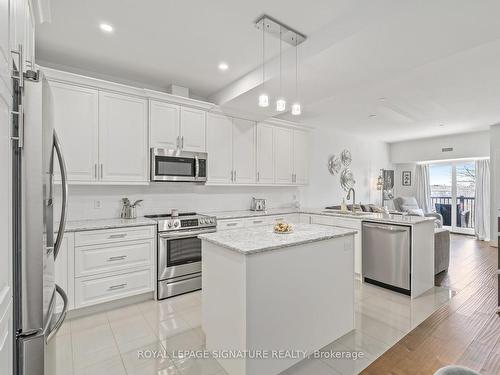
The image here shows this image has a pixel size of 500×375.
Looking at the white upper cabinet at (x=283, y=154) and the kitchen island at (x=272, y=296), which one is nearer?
the kitchen island at (x=272, y=296)

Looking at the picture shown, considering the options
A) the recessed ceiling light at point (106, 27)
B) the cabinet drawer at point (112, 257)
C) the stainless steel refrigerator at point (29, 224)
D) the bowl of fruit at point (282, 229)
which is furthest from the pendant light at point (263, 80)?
the cabinet drawer at point (112, 257)

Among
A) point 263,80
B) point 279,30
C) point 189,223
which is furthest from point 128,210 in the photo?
point 279,30

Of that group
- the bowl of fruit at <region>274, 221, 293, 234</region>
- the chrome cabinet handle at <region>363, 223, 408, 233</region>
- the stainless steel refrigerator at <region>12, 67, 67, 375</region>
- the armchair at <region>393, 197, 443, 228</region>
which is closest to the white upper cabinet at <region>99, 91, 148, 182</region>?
the bowl of fruit at <region>274, 221, 293, 234</region>

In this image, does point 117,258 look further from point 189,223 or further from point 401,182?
point 401,182

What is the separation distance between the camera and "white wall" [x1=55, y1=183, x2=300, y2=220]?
3.32m

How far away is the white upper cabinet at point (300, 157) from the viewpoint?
5.18 meters

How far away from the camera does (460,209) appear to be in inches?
293

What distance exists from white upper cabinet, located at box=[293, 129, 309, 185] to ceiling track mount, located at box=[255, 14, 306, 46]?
2589 millimetres

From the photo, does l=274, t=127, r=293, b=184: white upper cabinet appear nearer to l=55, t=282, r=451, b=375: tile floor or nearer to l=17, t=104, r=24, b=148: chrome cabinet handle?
l=55, t=282, r=451, b=375: tile floor

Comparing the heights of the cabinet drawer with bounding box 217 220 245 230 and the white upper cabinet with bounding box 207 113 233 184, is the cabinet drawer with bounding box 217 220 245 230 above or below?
below

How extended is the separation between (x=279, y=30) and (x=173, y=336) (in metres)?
2.98

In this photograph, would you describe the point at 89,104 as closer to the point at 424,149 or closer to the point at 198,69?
the point at 198,69

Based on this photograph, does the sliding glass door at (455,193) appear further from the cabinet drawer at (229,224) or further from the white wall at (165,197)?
the cabinet drawer at (229,224)

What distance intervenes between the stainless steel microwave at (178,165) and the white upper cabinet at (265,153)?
1.10m
